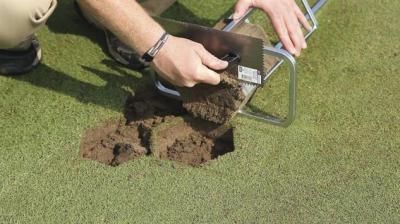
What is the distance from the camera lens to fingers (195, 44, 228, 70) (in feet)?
6.93

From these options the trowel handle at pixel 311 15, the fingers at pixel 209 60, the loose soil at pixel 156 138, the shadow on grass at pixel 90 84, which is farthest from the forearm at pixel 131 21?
the trowel handle at pixel 311 15

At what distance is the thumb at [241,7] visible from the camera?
2.53 meters

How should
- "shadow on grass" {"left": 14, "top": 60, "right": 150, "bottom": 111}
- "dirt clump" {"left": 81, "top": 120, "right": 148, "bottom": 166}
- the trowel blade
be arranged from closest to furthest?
the trowel blade, "dirt clump" {"left": 81, "top": 120, "right": 148, "bottom": 166}, "shadow on grass" {"left": 14, "top": 60, "right": 150, "bottom": 111}

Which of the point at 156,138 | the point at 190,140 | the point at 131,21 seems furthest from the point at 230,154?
the point at 131,21

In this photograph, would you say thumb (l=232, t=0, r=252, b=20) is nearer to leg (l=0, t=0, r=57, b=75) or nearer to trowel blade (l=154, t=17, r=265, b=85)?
trowel blade (l=154, t=17, r=265, b=85)

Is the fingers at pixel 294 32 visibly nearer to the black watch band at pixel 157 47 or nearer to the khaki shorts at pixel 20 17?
the black watch band at pixel 157 47

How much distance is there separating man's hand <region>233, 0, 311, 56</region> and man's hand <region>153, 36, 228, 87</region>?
1.32 feet

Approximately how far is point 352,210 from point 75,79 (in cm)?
140

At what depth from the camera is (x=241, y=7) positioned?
254 cm

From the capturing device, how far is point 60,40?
3.06 m

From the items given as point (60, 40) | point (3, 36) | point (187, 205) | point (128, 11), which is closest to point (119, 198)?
point (187, 205)

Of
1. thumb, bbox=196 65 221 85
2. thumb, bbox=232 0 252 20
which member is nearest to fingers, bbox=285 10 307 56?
thumb, bbox=232 0 252 20

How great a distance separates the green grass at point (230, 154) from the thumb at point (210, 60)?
426 millimetres

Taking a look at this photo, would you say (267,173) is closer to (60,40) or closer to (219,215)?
(219,215)
